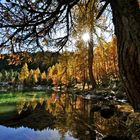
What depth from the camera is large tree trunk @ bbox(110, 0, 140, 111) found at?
4719 millimetres

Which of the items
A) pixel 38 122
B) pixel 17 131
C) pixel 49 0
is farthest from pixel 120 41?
pixel 38 122

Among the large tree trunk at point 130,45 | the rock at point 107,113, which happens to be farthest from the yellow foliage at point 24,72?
the large tree trunk at point 130,45

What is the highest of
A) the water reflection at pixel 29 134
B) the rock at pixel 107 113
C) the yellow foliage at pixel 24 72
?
the yellow foliage at pixel 24 72

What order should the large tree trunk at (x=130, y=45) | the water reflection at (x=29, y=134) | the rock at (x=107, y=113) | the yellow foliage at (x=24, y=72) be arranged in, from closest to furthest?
the large tree trunk at (x=130, y=45) < the water reflection at (x=29, y=134) < the rock at (x=107, y=113) < the yellow foliage at (x=24, y=72)

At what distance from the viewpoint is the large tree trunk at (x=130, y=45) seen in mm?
4719

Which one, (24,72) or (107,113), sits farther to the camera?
(24,72)

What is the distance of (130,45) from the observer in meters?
4.76

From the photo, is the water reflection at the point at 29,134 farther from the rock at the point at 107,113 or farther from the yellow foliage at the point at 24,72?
the yellow foliage at the point at 24,72

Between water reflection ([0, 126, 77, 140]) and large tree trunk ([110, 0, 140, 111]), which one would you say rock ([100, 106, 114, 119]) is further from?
large tree trunk ([110, 0, 140, 111])

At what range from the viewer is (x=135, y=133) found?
7.58 m

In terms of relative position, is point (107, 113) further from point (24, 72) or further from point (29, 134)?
point (24, 72)

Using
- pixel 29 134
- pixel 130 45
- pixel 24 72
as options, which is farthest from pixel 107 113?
pixel 24 72

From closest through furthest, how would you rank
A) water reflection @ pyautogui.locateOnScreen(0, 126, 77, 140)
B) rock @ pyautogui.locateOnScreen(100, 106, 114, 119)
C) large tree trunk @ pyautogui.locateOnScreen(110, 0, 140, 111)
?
large tree trunk @ pyautogui.locateOnScreen(110, 0, 140, 111)
water reflection @ pyautogui.locateOnScreen(0, 126, 77, 140)
rock @ pyautogui.locateOnScreen(100, 106, 114, 119)

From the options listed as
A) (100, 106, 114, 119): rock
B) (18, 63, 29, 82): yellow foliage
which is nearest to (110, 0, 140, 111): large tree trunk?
(100, 106, 114, 119): rock
